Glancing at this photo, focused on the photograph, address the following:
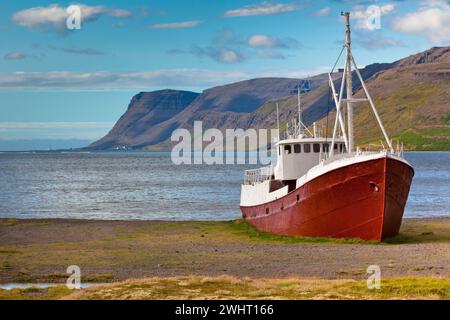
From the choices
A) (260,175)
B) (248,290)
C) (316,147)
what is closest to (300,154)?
(316,147)

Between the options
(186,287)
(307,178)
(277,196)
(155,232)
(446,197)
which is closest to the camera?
(186,287)

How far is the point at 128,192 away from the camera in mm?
133250

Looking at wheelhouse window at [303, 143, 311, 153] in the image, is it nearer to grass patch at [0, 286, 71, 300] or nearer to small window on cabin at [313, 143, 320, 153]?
small window on cabin at [313, 143, 320, 153]

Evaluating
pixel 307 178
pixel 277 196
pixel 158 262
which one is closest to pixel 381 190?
pixel 307 178

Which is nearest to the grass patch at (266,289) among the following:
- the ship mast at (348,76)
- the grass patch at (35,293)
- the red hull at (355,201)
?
the grass patch at (35,293)

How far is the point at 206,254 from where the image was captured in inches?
1772

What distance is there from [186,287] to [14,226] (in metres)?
44.9

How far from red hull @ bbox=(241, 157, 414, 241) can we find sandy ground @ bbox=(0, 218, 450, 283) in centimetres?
89

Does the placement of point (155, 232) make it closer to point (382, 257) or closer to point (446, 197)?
point (382, 257)

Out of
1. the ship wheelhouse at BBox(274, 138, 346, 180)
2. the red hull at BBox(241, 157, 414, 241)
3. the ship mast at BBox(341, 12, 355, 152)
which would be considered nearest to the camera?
the red hull at BBox(241, 157, 414, 241)

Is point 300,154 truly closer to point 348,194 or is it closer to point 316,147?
point 316,147

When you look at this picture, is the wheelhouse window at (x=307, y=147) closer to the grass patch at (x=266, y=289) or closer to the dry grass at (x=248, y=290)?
the dry grass at (x=248, y=290)

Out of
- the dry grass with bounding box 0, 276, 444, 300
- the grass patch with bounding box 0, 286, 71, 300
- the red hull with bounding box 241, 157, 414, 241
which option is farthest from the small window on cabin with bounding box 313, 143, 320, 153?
the grass patch with bounding box 0, 286, 71, 300

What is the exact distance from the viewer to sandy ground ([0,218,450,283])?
3631cm
